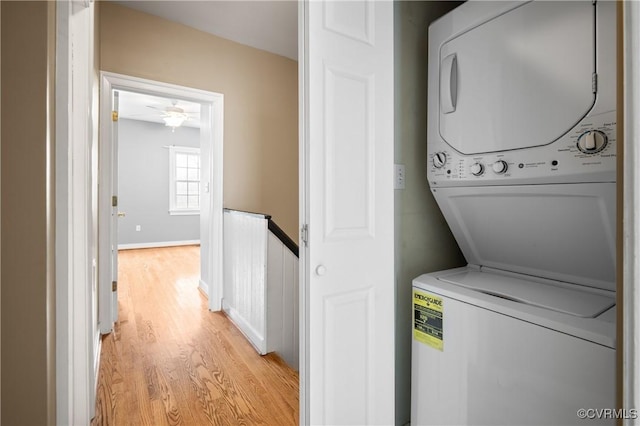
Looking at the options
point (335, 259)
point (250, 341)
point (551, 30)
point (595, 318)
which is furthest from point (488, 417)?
point (250, 341)

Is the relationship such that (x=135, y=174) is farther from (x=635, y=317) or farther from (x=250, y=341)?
(x=635, y=317)

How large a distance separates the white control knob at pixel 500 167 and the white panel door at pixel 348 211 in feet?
1.30

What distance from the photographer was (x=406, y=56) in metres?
1.43

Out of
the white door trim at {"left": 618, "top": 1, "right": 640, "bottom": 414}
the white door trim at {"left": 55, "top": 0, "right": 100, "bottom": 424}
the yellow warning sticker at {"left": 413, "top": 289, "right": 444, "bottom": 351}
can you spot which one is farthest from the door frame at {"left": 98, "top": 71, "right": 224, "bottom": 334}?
the white door trim at {"left": 618, "top": 1, "right": 640, "bottom": 414}

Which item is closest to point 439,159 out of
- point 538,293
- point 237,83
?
point 538,293

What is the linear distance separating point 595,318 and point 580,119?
586 millimetres

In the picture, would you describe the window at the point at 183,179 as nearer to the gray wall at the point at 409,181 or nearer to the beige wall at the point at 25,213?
the gray wall at the point at 409,181

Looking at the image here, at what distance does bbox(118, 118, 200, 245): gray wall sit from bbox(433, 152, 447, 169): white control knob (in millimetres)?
6559

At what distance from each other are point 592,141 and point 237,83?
2.97 meters

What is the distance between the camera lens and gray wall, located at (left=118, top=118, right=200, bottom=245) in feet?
20.5

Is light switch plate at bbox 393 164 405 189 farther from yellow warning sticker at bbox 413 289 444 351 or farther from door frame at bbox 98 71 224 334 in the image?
door frame at bbox 98 71 224 334

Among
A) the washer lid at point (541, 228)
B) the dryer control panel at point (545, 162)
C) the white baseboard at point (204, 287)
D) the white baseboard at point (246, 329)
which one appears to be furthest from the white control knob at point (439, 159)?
the white baseboard at point (204, 287)

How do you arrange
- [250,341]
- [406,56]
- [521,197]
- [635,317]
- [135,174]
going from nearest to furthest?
[635,317] → [521,197] → [406,56] → [250,341] → [135,174]

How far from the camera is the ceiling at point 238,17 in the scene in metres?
2.50
